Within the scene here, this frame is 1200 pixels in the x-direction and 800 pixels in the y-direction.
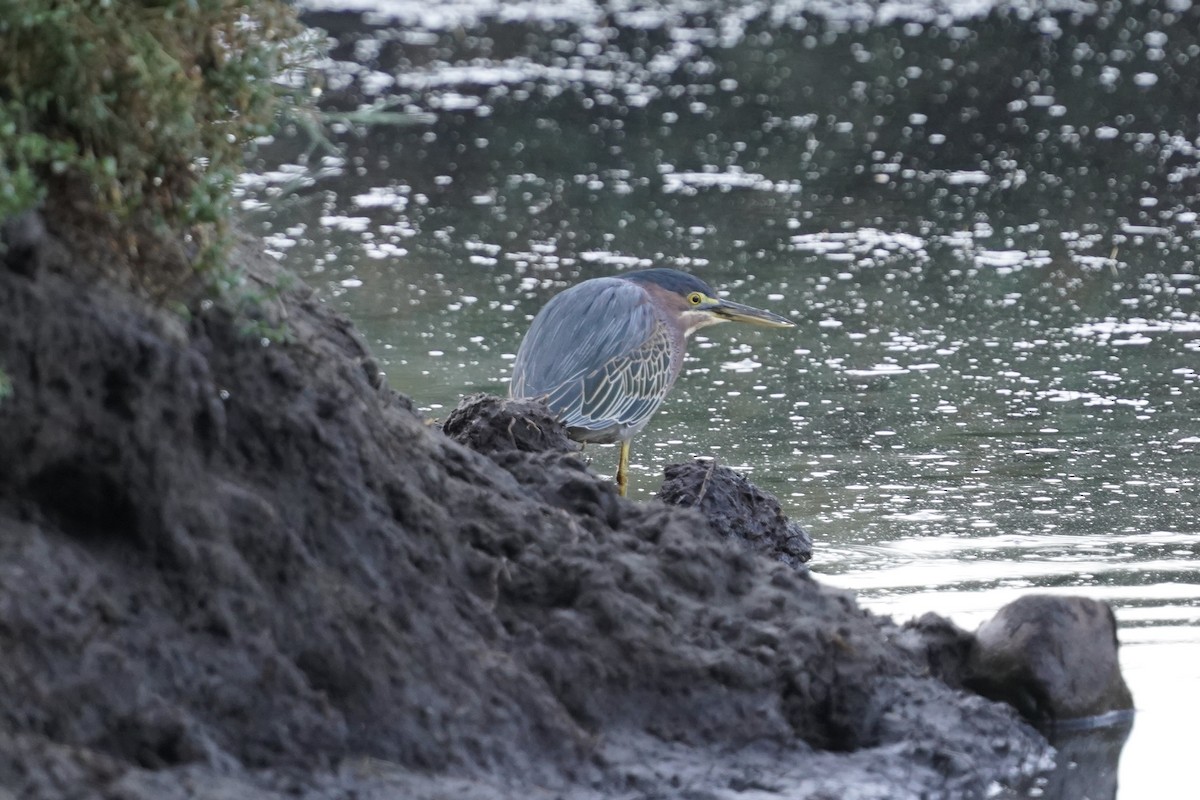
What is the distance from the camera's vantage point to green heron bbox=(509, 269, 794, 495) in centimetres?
680

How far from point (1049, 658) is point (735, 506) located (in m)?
1.40

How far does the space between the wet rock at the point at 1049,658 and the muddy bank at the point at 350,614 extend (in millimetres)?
121

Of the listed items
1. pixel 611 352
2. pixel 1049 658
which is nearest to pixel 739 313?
pixel 611 352

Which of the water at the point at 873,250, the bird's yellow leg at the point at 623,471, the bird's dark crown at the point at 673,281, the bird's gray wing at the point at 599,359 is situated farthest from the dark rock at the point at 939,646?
the bird's dark crown at the point at 673,281

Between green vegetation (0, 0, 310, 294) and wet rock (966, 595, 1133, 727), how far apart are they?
2175 millimetres

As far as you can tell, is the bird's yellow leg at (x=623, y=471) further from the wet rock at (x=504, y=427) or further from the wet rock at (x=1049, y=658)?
the wet rock at (x=1049, y=658)

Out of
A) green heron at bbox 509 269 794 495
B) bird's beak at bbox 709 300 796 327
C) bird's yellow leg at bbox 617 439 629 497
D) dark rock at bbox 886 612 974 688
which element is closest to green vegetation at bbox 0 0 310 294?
dark rock at bbox 886 612 974 688

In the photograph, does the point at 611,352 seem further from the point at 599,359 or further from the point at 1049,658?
the point at 1049,658

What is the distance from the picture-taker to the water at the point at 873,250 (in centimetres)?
633

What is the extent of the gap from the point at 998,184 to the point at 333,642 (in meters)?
9.17

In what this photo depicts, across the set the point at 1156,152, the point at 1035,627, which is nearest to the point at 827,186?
the point at 1156,152

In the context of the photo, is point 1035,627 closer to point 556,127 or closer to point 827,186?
point 827,186

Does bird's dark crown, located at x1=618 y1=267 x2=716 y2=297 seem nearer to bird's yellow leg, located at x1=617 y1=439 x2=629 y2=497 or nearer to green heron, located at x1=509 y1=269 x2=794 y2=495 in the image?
green heron, located at x1=509 y1=269 x2=794 y2=495

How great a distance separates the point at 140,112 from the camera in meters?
3.67
